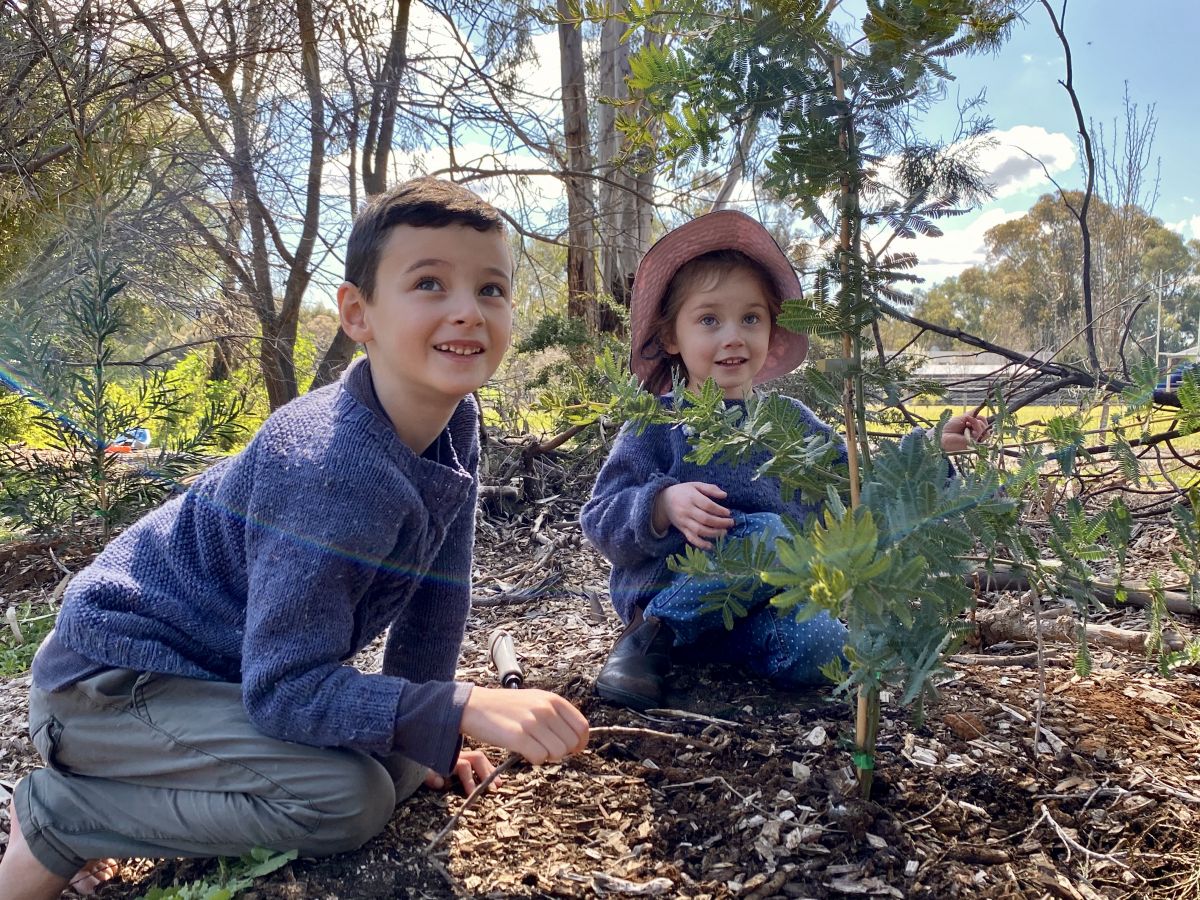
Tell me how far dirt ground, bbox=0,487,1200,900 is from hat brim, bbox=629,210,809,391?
91cm

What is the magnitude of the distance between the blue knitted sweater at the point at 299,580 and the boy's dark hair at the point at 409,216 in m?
0.19

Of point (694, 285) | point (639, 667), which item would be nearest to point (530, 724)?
point (639, 667)

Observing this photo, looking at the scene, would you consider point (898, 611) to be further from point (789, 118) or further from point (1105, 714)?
point (1105, 714)

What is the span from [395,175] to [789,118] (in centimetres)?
476

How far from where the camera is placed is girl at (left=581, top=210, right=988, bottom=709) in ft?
6.66

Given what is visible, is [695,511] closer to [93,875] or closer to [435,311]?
[435,311]

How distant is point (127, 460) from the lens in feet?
12.6

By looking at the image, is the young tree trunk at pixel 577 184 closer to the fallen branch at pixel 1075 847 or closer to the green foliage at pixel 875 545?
the green foliage at pixel 875 545

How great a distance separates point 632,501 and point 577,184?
4.28 m

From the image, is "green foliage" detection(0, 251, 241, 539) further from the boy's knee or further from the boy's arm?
the boy's knee

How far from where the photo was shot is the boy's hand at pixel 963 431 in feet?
5.56

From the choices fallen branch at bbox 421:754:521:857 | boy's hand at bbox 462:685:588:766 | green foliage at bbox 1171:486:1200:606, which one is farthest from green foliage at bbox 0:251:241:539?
green foliage at bbox 1171:486:1200:606

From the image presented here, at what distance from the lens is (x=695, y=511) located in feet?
6.16

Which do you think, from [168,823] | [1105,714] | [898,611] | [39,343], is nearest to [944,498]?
[898,611]
